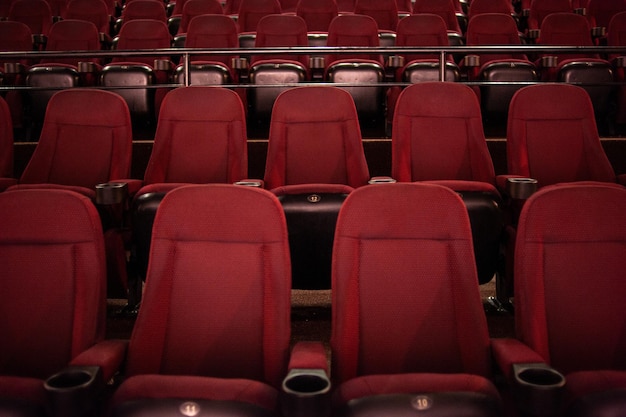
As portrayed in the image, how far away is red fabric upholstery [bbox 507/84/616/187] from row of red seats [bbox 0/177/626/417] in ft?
1.42

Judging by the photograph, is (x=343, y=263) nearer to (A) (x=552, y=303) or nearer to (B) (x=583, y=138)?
(A) (x=552, y=303)

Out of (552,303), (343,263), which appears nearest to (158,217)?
(343,263)

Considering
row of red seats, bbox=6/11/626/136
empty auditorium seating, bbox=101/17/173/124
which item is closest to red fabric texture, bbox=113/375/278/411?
row of red seats, bbox=6/11/626/136

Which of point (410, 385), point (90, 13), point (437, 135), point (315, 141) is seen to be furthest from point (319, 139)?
point (90, 13)

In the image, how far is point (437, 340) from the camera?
23.4 inches

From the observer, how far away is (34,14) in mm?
2113

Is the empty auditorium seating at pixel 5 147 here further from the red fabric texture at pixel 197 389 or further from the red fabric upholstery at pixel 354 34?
the red fabric upholstery at pixel 354 34

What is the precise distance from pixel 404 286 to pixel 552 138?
1.97 ft

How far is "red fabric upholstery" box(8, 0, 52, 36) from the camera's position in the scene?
6.88ft

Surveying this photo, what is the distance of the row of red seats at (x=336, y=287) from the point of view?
58 centimetres

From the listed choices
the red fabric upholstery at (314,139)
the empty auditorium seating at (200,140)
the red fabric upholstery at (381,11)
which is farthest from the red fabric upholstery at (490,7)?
the empty auditorium seating at (200,140)

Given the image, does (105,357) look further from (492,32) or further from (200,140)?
(492,32)

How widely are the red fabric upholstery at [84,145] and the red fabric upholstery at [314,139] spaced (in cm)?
29

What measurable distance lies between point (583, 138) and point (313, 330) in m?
0.63
